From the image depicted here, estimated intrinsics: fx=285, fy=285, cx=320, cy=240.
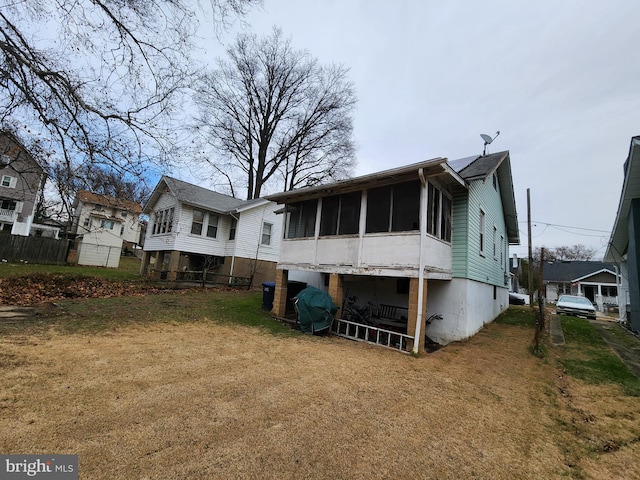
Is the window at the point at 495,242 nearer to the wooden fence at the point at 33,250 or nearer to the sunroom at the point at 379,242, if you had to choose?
the sunroom at the point at 379,242

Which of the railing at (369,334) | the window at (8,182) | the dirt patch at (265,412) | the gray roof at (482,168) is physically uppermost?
the window at (8,182)

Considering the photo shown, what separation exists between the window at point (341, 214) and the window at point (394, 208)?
57 centimetres

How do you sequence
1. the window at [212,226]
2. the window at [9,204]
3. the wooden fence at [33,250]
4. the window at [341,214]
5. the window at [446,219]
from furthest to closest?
the window at [9,204] → the wooden fence at [33,250] → the window at [212,226] → the window at [341,214] → the window at [446,219]

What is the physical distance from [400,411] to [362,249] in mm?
5088

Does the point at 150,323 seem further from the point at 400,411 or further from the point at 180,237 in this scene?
the point at 180,237

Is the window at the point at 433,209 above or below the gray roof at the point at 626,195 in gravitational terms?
below

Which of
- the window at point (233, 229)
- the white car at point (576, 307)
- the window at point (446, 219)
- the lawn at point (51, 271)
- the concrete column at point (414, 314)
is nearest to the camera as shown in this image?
the concrete column at point (414, 314)

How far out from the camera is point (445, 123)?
16.2 meters

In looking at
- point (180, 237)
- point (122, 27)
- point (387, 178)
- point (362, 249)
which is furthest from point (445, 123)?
point (180, 237)

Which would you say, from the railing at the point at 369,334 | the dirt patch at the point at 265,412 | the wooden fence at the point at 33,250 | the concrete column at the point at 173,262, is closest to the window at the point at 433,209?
the railing at the point at 369,334

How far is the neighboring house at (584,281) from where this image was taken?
31.4 meters

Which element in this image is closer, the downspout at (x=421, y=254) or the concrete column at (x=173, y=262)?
the downspout at (x=421, y=254)

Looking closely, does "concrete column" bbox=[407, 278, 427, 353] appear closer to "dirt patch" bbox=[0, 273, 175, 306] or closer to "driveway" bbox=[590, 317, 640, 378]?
"driveway" bbox=[590, 317, 640, 378]

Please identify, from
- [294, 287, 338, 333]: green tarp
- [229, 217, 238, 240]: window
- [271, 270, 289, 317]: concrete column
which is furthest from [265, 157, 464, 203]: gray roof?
[229, 217, 238, 240]: window
